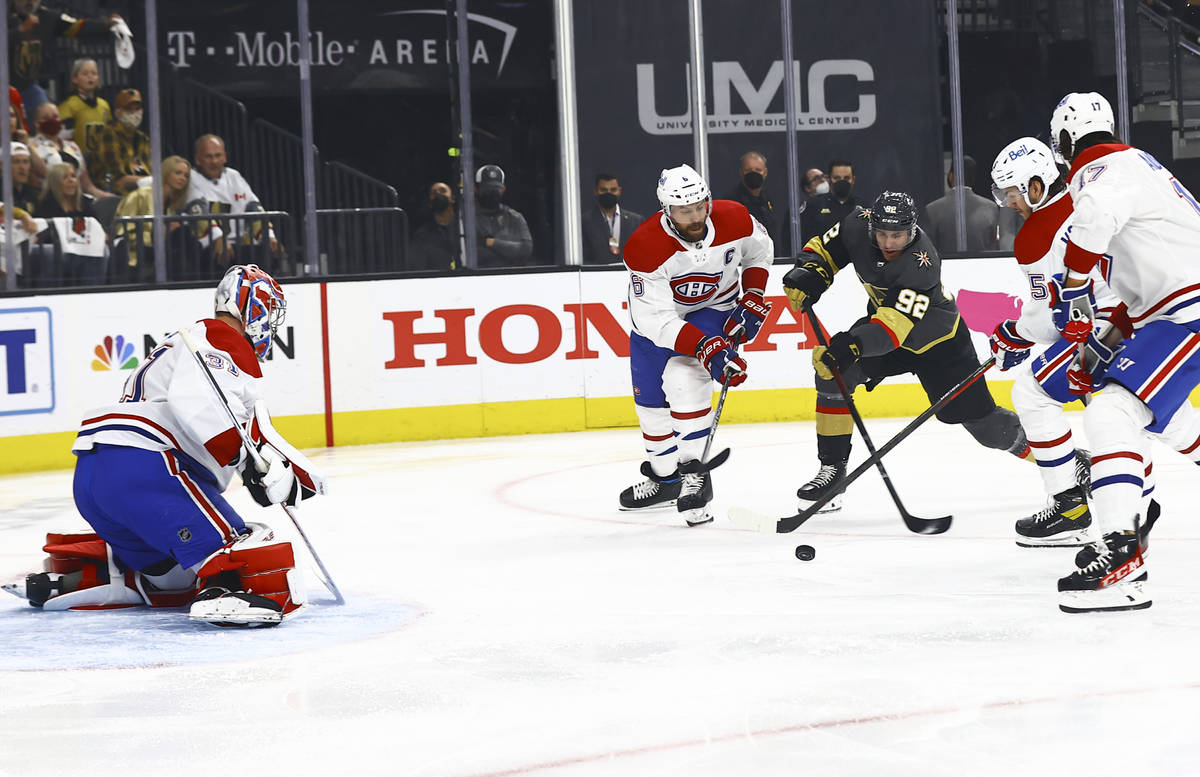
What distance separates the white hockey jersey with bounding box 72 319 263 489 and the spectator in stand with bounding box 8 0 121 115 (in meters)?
4.66

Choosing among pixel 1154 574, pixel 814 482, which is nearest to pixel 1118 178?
pixel 1154 574

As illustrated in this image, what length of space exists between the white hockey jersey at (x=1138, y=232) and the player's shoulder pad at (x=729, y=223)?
1627mm

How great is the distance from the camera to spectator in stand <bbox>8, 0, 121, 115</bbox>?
760cm

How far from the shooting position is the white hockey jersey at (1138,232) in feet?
10.7

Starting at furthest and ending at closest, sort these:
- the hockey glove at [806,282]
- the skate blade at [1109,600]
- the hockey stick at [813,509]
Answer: the hockey glove at [806,282] → the hockey stick at [813,509] → the skate blade at [1109,600]

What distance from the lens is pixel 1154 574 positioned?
3693 millimetres

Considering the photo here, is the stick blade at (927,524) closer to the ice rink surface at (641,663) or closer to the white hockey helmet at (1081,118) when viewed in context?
the ice rink surface at (641,663)

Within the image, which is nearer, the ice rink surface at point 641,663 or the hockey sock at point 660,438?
the ice rink surface at point 641,663

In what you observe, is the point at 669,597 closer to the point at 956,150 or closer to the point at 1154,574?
the point at 1154,574

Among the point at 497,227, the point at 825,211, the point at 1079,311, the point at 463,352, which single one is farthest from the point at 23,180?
the point at 1079,311

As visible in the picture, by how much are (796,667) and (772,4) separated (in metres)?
8.02

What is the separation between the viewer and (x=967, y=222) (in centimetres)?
856

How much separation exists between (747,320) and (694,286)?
0.66 ft

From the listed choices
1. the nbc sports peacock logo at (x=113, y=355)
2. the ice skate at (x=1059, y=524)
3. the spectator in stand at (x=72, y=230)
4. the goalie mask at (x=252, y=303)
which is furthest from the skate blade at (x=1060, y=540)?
the spectator in stand at (x=72, y=230)
